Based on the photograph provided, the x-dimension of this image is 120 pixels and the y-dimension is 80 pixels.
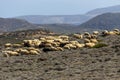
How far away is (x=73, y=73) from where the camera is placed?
3200cm

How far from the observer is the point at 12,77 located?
32.1 meters

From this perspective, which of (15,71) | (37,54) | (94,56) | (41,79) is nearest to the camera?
(41,79)

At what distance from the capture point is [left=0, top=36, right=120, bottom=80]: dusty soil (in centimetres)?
3058

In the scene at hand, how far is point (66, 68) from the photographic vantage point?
3534 cm

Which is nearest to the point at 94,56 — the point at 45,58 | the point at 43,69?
the point at 45,58

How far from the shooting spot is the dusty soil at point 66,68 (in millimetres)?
30584

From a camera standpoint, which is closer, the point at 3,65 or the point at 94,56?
the point at 3,65

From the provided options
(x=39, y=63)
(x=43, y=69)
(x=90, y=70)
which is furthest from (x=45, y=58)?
(x=90, y=70)

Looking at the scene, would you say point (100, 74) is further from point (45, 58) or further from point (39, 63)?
point (45, 58)

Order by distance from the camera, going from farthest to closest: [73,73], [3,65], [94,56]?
1. [94,56]
2. [3,65]
3. [73,73]

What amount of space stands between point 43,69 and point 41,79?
5.73 metres

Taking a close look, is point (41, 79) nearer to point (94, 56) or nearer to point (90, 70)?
point (90, 70)

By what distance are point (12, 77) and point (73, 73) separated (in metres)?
4.96

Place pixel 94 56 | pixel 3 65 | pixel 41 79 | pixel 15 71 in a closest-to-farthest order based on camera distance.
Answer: pixel 41 79, pixel 15 71, pixel 3 65, pixel 94 56
